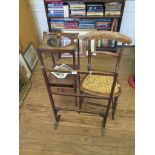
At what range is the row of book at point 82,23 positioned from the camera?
2391 millimetres

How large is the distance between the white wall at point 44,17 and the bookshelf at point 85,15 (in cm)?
19

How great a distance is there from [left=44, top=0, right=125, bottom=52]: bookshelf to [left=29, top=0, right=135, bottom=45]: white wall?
0.19 meters

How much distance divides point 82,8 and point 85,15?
88 millimetres

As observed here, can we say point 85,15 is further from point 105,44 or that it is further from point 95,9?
point 105,44

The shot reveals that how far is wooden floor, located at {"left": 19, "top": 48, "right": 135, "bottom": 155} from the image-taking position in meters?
1.69

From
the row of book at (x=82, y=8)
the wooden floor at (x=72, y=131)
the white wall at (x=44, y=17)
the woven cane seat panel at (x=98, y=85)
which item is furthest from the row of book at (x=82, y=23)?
the woven cane seat panel at (x=98, y=85)

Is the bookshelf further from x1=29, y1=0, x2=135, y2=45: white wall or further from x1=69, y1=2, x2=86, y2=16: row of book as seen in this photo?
x1=29, y1=0, x2=135, y2=45: white wall

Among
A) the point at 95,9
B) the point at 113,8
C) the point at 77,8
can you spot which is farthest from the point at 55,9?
the point at 113,8

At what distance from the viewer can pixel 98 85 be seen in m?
1.62

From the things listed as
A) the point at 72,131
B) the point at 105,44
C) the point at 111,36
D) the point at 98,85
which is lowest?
the point at 72,131

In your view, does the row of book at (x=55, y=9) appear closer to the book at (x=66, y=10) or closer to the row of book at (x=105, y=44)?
the book at (x=66, y=10)

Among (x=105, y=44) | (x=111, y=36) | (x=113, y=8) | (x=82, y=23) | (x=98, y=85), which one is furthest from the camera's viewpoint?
(x=105, y=44)

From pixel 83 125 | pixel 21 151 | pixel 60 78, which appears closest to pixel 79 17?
pixel 60 78
